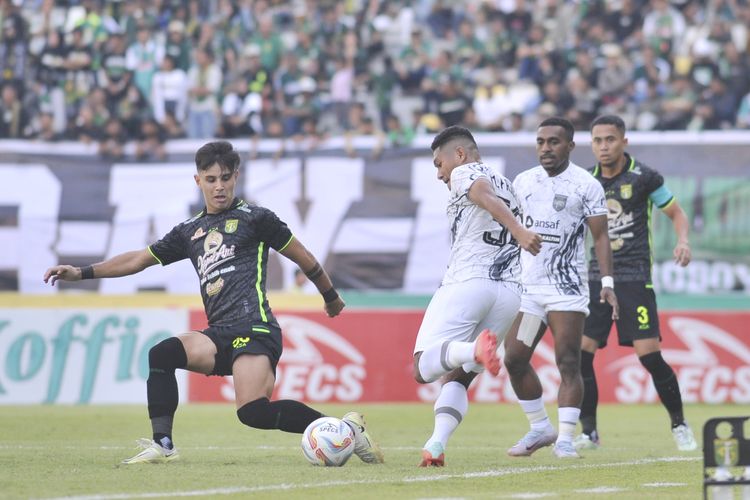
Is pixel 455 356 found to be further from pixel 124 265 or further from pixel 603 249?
pixel 124 265

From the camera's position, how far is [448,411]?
8531 millimetres

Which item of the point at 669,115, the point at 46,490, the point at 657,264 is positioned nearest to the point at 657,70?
the point at 669,115

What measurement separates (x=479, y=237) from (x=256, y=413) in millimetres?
1836

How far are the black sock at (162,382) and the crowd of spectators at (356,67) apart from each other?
42.7 feet

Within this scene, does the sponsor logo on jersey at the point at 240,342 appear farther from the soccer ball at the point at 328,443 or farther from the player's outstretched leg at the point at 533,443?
the player's outstretched leg at the point at 533,443

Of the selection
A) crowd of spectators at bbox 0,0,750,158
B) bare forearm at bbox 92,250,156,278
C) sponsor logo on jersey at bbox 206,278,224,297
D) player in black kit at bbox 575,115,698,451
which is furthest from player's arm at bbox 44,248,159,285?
crowd of spectators at bbox 0,0,750,158

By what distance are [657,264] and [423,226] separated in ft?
12.2

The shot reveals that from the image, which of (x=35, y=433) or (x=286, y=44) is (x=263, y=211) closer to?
(x=35, y=433)

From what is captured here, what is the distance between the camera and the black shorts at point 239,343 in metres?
8.62

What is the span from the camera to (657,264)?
66.5 ft

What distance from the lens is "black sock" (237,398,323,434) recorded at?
8.45m

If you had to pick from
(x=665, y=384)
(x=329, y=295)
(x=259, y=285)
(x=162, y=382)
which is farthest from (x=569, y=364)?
(x=162, y=382)

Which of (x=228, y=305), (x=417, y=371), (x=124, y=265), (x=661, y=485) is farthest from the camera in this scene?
(x=124, y=265)

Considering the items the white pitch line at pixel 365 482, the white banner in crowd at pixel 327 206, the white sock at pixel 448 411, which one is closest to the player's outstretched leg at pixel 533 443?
the white pitch line at pixel 365 482
